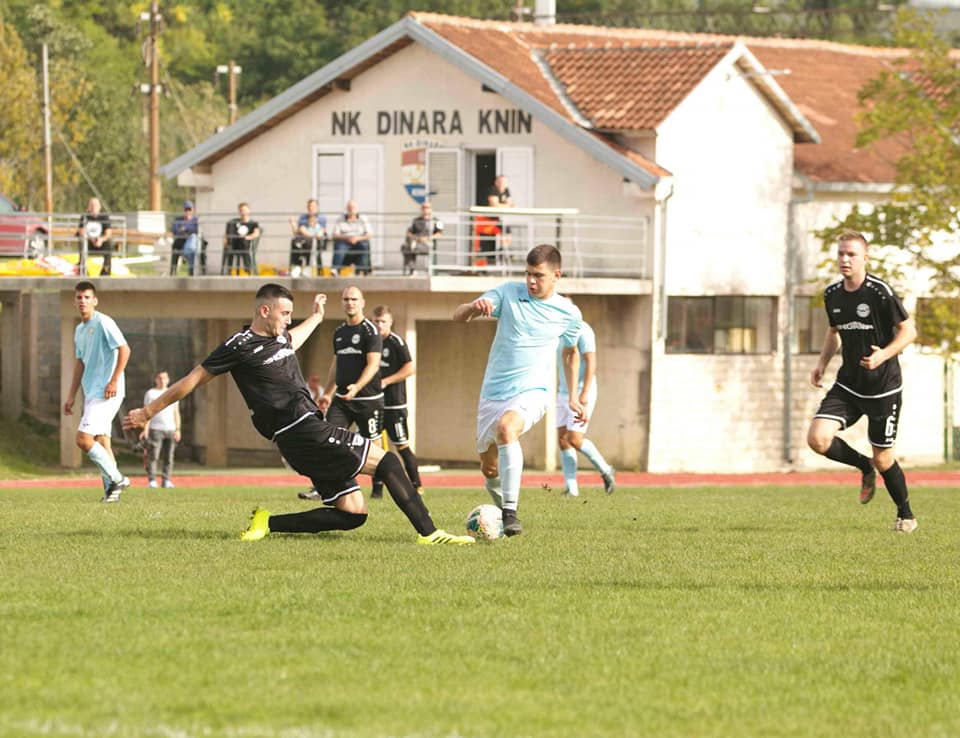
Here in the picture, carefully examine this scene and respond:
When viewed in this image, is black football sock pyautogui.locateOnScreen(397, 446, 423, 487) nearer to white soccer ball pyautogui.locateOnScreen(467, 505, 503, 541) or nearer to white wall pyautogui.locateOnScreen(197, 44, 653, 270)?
white soccer ball pyautogui.locateOnScreen(467, 505, 503, 541)

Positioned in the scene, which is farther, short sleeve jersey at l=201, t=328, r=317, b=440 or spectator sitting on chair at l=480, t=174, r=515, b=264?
spectator sitting on chair at l=480, t=174, r=515, b=264

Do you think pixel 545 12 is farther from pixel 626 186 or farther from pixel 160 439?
pixel 160 439

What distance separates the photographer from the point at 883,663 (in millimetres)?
8227

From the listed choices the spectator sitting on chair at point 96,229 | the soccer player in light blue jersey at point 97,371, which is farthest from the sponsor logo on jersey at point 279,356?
the spectator sitting on chair at point 96,229

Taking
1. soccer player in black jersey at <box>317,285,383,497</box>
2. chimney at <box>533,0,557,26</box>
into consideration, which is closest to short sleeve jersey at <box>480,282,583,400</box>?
soccer player in black jersey at <box>317,285,383,497</box>

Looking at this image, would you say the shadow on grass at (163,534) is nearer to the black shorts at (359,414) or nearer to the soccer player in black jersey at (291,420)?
the soccer player in black jersey at (291,420)

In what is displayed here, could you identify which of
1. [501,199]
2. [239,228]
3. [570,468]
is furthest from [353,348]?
[239,228]

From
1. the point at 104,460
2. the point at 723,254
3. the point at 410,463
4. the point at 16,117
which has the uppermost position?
the point at 16,117

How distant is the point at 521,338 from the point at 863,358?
7.96 ft

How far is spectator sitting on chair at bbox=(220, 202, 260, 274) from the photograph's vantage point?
3347 centimetres

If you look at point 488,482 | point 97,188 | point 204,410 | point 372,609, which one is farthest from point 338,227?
point 97,188

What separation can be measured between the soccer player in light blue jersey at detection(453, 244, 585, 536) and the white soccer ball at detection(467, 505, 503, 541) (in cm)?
25

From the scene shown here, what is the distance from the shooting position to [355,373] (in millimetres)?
17453

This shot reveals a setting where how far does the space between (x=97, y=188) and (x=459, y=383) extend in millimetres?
32670
